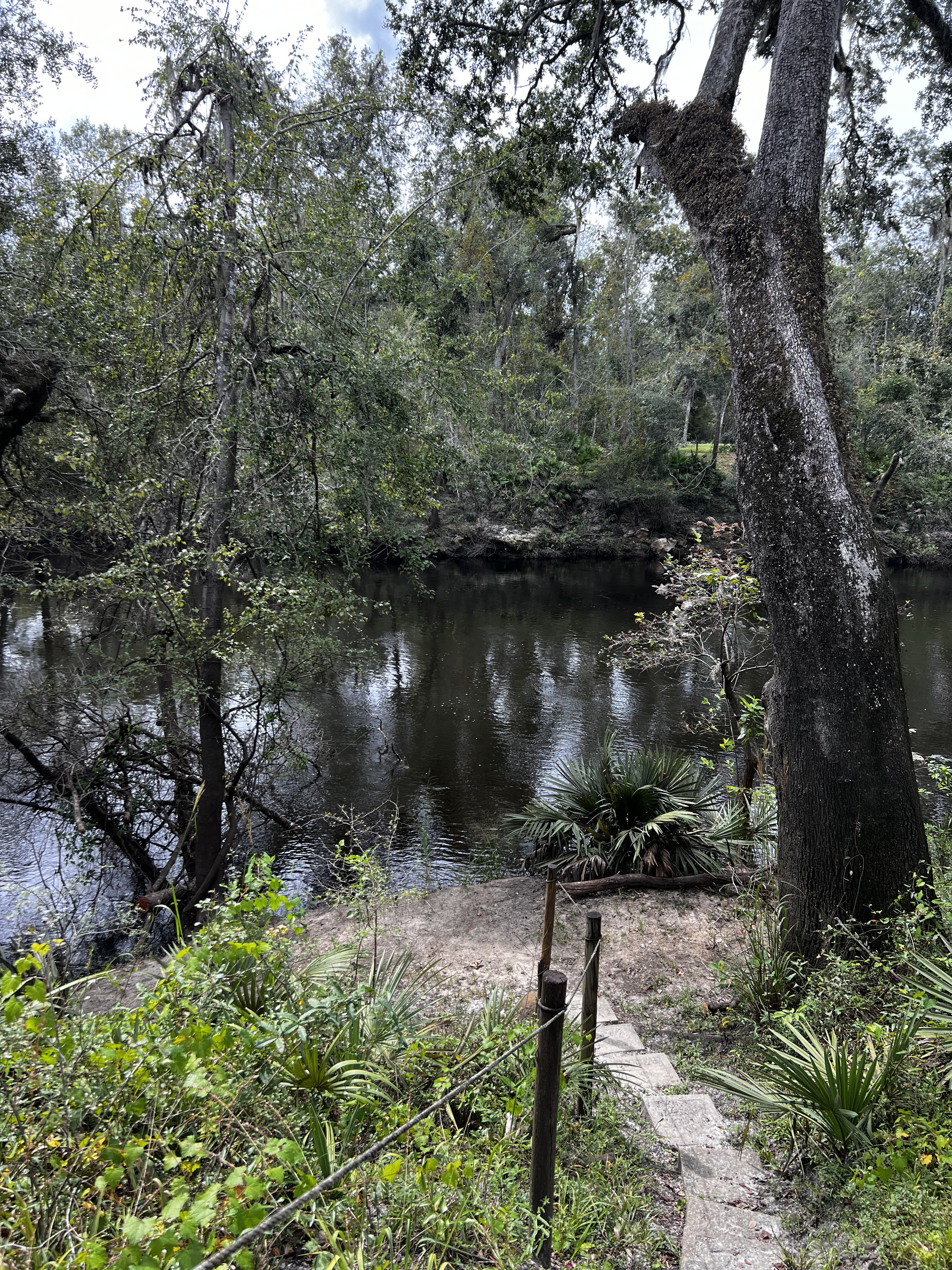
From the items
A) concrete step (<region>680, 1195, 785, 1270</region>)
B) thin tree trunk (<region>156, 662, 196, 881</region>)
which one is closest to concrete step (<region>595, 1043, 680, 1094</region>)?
concrete step (<region>680, 1195, 785, 1270</region>)

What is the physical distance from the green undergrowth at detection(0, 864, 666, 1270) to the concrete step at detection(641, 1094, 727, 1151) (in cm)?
18

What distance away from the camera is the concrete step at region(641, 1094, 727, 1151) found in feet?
10.1

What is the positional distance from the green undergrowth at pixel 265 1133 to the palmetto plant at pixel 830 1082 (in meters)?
0.73

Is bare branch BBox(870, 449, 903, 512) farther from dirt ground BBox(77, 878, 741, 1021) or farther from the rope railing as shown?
the rope railing

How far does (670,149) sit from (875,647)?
4036mm

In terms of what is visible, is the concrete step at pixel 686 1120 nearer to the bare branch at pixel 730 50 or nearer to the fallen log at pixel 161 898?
the fallen log at pixel 161 898

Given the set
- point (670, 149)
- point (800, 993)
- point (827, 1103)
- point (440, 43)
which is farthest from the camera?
Answer: point (440, 43)

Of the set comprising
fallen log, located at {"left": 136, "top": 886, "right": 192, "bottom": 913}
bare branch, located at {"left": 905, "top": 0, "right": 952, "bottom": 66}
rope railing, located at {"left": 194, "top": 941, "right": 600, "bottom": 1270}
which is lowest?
fallen log, located at {"left": 136, "top": 886, "right": 192, "bottom": 913}

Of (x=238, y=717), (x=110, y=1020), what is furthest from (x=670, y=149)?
(x=238, y=717)

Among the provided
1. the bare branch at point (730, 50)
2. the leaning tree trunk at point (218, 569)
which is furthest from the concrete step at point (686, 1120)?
the bare branch at point (730, 50)

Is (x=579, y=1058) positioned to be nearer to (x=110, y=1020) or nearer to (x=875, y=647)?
(x=110, y=1020)

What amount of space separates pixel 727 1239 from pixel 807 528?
3649mm

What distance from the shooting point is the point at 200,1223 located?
168 centimetres

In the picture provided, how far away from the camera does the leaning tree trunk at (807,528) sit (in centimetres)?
425
